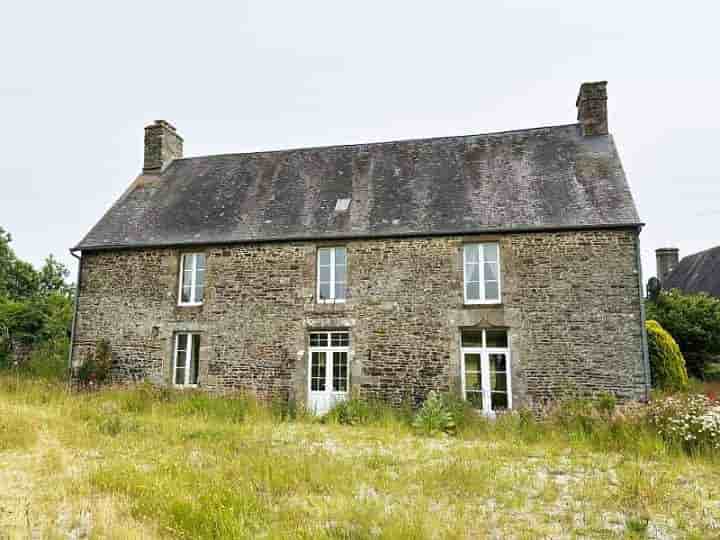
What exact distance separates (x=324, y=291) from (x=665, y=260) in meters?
28.6

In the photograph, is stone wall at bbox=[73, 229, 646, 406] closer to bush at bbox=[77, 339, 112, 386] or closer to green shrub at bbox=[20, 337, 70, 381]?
bush at bbox=[77, 339, 112, 386]

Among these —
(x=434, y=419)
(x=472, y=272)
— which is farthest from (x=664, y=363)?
(x=434, y=419)

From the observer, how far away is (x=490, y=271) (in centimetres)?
1179

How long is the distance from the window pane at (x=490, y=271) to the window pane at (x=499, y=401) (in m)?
2.49

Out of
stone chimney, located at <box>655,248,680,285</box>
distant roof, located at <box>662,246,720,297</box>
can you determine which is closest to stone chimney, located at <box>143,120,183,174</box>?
distant roof, located at <box>662,246,720,297</box>

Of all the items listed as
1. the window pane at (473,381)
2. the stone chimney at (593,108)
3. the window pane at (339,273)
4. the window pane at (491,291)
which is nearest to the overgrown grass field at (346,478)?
the window pane at (473,381)

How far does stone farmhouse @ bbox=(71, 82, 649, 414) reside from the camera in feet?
36.5

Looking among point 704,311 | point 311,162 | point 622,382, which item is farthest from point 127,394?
point 704,311

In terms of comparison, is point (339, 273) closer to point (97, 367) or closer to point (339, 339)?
point (339, 339)

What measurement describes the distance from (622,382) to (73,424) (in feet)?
34.2

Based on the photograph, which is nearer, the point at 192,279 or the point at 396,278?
the point at 396,278

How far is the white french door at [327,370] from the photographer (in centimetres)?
1199

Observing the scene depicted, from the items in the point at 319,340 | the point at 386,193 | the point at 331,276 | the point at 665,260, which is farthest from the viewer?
the point at 665,260

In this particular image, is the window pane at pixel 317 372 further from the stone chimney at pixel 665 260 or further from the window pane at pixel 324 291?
the stone chimney at pixel 665 260
